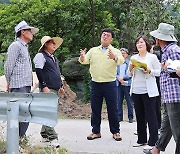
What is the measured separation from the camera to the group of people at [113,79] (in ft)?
16.9

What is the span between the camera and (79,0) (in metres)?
15.5

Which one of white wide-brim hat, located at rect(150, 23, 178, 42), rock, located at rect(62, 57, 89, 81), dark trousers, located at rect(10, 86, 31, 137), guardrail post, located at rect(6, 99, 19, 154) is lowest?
rock, located at rect(62, 57, 89, 81)

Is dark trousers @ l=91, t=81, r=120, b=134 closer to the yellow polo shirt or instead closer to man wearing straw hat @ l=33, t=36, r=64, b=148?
the yellow polo shirt

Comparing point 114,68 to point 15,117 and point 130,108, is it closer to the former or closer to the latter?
point 130,108

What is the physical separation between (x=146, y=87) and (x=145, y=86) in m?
0.03

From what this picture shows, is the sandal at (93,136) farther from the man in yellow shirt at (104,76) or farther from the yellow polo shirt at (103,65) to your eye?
the yellow polo shirt at (103,65)

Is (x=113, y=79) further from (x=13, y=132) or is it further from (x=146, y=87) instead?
(x=13, y=132)

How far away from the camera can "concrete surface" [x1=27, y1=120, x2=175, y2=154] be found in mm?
6270

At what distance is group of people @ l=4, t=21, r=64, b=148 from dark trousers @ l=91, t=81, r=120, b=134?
31.5 inches

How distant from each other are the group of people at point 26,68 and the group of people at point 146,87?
695 millimetres

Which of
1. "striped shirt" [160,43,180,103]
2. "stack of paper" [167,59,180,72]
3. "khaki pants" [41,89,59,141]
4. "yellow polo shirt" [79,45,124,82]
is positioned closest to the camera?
"stack of paper" [167,59,180,72]

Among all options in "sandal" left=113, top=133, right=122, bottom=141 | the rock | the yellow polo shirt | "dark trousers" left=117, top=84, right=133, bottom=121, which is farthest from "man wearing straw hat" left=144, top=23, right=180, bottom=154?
the rock

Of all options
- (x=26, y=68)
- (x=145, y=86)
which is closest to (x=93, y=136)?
(x=145, y=86)

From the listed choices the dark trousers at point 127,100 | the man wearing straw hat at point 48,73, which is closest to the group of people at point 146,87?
the man wearing straw hat at point 48,73
